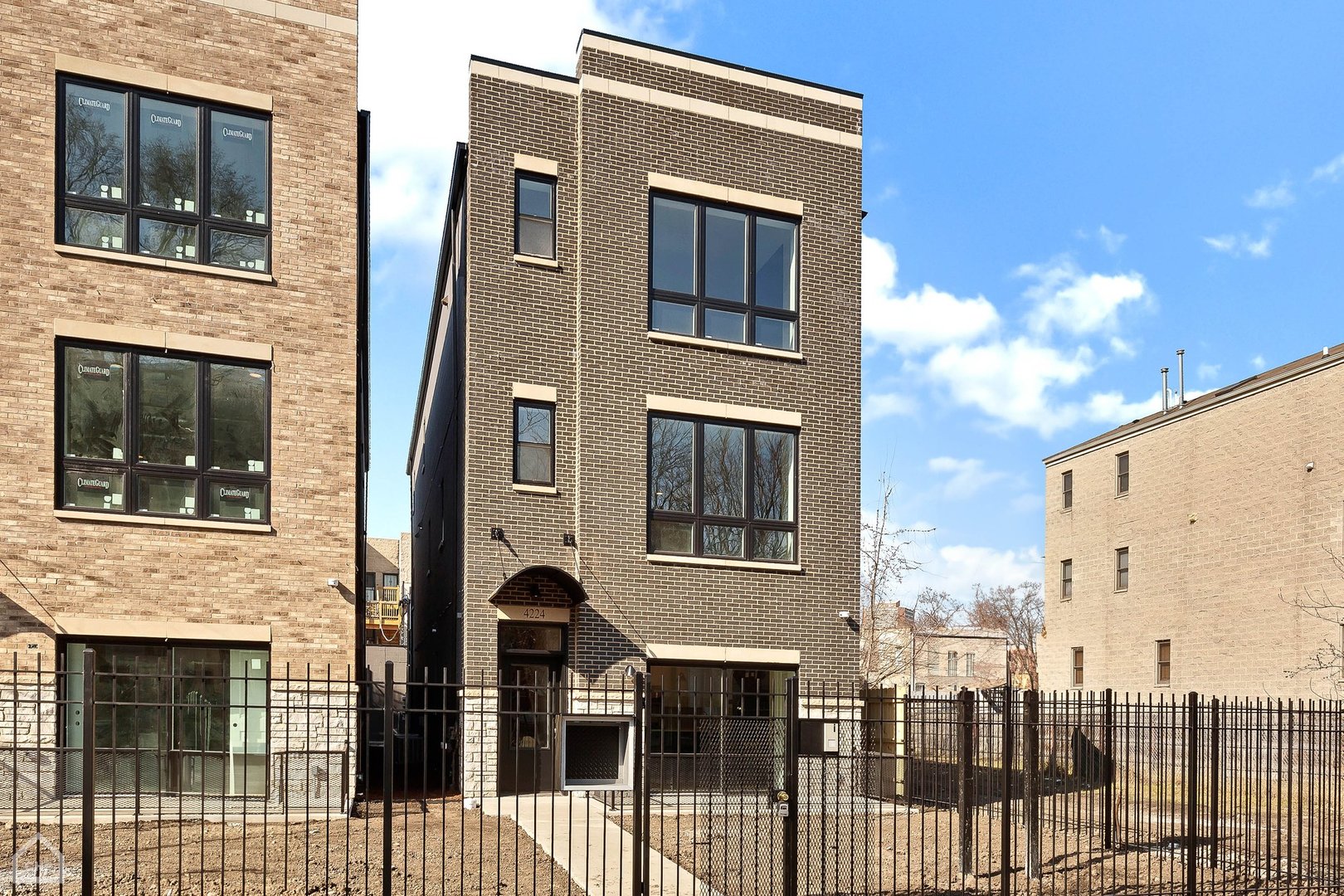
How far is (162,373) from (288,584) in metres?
3.42

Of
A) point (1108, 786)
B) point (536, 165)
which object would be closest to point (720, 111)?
point (536, 165)

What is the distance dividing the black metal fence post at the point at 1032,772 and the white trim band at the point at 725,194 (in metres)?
10.5

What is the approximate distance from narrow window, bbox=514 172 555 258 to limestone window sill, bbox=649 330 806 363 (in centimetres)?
225

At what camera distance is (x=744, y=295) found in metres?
20.1

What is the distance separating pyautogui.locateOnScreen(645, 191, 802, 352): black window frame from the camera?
1962 centimetres

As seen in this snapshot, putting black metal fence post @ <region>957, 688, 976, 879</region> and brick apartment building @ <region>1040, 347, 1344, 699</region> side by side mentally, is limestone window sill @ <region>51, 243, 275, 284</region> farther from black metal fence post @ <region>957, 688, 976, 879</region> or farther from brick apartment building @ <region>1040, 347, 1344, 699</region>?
brick apartment building @ <region>1040, 347, 1344, 699</region>

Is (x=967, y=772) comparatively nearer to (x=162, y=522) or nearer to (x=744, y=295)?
(x=744, y=295)

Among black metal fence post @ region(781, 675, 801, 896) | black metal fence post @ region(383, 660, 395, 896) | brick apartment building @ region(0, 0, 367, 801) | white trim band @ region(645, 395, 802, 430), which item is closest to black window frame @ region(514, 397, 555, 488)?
white trim band @ region(645, 395, 802, 430)

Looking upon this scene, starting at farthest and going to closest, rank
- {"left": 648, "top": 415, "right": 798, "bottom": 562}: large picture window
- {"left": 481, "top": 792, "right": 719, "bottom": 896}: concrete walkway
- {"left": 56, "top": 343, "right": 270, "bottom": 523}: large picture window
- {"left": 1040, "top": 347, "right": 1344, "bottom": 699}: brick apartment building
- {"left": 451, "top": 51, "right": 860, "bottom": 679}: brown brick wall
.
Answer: {"left": 1040, "top": 347, "right": 1344, "bottom": 699}: brick apartment building → {"left": 648, "top": 415, "right": 798, "bottom": 562}: large picture window → {"left": 451, "top": 51, "right": 860, "bottom": 679}: brown brick wall → {"left": 56, "top": 343, "right": 270, "bottom": 523}: large picture window → {"left": 481, "top": 792, "right": 719, "bottom": 896}: concrete walkway

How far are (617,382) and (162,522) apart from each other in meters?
7.11

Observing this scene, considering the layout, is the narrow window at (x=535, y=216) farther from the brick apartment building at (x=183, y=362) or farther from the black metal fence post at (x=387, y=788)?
the black metal fence post at (x=387, y=788)

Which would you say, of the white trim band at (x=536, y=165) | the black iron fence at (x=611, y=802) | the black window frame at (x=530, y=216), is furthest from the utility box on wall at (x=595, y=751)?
the white trim band at (x=536, y=165)

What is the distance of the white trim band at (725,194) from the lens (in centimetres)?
1959

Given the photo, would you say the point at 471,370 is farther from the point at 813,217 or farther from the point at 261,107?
the point at 813,217
